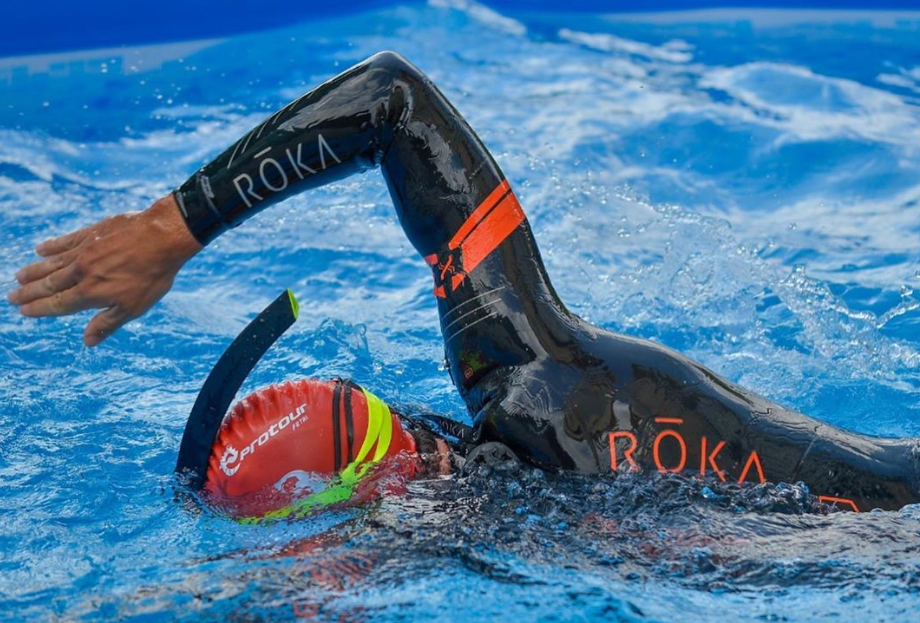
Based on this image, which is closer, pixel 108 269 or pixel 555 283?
pixel 108 269

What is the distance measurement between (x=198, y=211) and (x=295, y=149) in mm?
288

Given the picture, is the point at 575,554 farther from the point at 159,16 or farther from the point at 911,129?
the point at 159,16

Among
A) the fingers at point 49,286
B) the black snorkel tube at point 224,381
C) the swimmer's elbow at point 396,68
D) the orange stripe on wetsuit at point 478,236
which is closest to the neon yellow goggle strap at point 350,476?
the black snorkel tube at point 224,381

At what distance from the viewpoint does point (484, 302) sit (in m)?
2.78

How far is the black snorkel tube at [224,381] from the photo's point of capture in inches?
97.2

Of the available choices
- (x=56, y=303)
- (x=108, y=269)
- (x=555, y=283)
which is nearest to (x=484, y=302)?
(x=108, y=269)

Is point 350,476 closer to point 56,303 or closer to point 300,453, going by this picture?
point 300,453

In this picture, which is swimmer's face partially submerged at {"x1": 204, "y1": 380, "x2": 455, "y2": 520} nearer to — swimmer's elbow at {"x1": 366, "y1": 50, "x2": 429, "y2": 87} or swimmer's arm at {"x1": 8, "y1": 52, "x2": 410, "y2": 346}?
swimmer's arm at {"x1": 8, "y1": 52, "x2": 410, "y2": 346}

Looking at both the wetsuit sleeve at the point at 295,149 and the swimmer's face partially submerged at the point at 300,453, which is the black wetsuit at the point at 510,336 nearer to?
the wetsuit sleeve at the point at 295,149

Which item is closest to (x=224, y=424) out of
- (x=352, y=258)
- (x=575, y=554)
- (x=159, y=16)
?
(x=575, y=554)

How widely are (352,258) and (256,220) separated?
66 centimetres

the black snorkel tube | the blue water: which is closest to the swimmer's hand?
the black snorkel tube

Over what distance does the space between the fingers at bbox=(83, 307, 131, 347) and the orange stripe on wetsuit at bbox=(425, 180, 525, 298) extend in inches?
31.7

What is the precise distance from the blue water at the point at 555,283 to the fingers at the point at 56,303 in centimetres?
63
